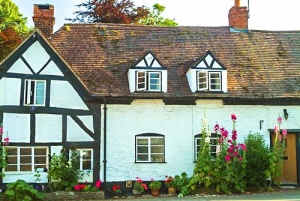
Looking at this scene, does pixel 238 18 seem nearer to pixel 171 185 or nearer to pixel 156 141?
pixel 156 141

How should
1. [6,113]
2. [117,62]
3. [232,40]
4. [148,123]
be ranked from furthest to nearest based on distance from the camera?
[232,40]
[117,62]
[148,123]
[6,113]

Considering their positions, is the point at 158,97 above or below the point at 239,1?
below

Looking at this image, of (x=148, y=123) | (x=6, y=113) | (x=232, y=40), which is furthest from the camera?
(x=232, y=40)

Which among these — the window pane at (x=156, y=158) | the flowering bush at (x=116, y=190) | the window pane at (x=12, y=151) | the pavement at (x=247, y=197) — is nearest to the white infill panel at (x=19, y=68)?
the window pane at (x=12, y=151)

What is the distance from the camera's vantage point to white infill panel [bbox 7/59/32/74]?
1811 cm

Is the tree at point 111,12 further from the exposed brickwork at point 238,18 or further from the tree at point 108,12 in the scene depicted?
the exposed brickwork at point 238,18

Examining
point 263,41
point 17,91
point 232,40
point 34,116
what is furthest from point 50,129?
point 263,41

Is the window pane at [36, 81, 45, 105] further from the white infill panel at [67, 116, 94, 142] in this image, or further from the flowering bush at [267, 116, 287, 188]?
the flowering bush at [267, 116, 287, 188]

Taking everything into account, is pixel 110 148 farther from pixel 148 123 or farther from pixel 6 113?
pixel 6 113

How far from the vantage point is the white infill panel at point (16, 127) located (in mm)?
17875

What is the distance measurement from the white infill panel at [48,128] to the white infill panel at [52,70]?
5.99 ft

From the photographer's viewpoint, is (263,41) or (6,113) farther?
(263,41)

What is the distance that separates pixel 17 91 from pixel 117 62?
503 centimetres

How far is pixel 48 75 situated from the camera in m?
18.4
